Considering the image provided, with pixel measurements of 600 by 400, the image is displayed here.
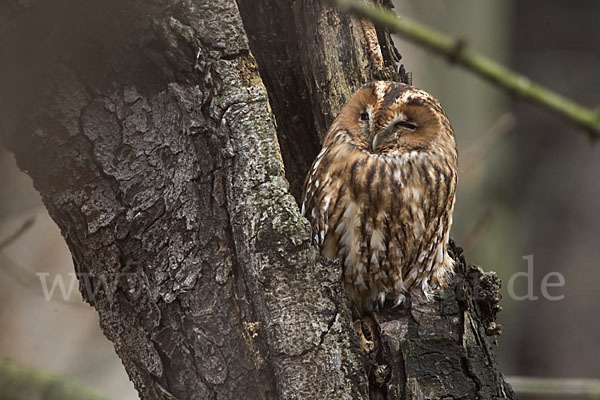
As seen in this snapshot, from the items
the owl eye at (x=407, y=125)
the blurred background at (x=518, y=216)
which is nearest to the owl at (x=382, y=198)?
the owl eye at (x=407, y=125)

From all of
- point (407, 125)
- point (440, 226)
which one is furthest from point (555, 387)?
point (407, 125)

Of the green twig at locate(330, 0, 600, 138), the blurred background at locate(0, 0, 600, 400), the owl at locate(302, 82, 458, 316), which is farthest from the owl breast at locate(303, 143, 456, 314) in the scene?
the blurred background at locate(0, 0, 600, 400)

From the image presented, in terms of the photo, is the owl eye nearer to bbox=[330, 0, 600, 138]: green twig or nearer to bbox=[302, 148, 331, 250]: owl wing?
bbox=[302, 148, 331, 250]: owl wing

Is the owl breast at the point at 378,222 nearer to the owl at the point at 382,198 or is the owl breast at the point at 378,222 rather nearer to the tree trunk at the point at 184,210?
the owl at the point at 382,198

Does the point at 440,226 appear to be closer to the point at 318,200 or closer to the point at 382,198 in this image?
the point at 382,198

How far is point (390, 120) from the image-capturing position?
8.06ft

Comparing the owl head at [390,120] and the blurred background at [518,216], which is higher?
the blurred background at [518,216]

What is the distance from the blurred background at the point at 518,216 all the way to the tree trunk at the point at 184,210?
3226 mm

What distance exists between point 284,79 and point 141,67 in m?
0.75

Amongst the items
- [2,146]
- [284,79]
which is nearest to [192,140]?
[2,146]

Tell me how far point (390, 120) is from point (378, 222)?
0.35 meters

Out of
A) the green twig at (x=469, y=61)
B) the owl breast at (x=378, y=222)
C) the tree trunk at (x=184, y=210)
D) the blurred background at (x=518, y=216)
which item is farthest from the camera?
the blurred background at (x=518, y=216)

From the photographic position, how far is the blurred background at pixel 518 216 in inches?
202

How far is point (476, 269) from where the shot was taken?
2.23 m
